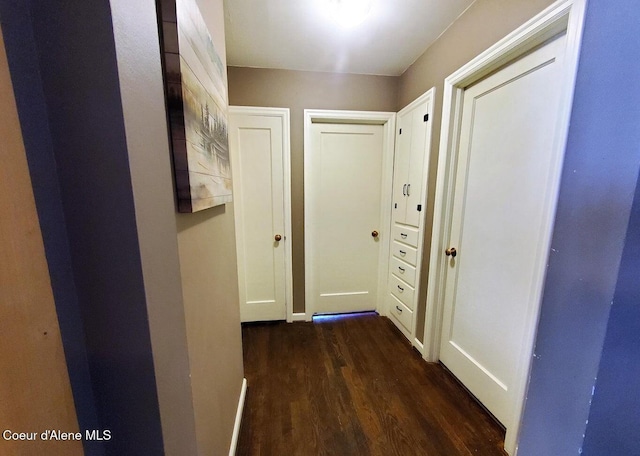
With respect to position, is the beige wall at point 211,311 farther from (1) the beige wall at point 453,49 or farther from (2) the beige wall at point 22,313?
(1) the beige wall at point 453,49

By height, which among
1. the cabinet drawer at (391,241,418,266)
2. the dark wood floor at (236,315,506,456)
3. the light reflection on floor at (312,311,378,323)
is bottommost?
the light reflection on floor at (312,311,378,323)

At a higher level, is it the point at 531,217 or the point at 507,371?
the point at 531,217

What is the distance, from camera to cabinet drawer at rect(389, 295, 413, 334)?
6.80ft

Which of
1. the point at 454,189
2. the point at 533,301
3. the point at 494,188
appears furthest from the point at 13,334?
the point at 454,189

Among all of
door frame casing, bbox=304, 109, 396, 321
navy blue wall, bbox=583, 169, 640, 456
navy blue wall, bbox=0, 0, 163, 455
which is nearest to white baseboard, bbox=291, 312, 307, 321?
door frame casing, bbox=304, 109, 396, 321

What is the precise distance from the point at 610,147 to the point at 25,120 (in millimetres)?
871

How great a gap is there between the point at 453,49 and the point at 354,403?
2.37 m

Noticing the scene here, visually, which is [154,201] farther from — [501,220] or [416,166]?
[416,166]

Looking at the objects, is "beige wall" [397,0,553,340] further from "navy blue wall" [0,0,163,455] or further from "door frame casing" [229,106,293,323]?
"navy blue wall" [0,0,163,455]

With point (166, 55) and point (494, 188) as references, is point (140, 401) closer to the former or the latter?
point (166, 55)

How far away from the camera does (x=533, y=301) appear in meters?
1.08

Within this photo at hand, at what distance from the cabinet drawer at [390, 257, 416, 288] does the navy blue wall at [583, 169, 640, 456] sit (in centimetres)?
162

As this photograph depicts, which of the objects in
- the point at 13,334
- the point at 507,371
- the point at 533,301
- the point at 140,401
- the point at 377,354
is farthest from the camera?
the point at 377,354

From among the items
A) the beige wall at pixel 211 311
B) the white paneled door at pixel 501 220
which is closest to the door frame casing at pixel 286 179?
the beige wall at pixel 211 311
